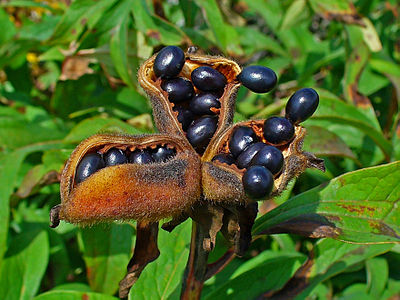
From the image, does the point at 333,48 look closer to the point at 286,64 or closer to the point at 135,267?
the point at 286,64

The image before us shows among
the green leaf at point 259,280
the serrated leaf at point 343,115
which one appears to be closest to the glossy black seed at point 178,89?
the green leaf at point 259,280

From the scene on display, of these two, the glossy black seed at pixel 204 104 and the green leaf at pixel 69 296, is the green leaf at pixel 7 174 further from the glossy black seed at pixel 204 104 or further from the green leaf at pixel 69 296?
the glossy black seed at pixel 204 104

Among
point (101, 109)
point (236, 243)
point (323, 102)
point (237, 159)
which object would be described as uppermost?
point (237, 159)

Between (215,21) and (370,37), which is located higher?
(215,21)

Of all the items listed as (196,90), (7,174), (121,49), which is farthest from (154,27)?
(196,90)

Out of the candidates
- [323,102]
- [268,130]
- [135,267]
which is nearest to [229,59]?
[268,130]

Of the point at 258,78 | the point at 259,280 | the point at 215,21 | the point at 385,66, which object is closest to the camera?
the point at 258,78

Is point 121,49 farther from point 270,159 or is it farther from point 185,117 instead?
point 270,159
